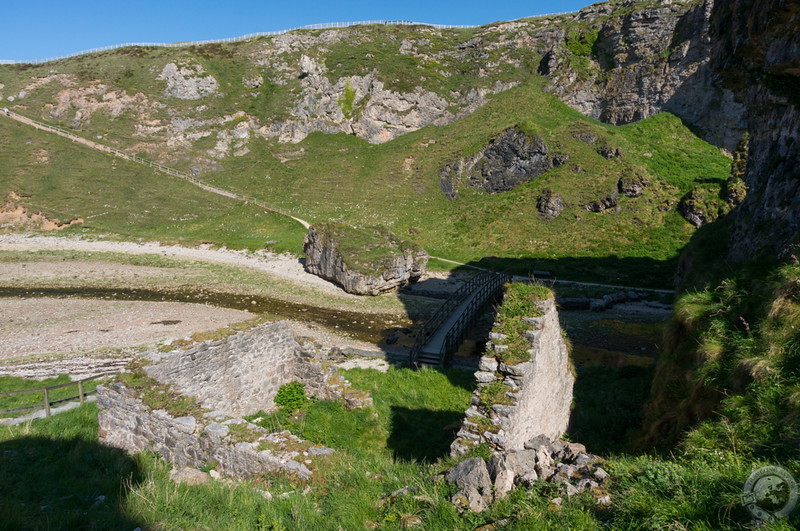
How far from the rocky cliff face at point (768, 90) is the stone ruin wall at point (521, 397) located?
20.2 ft

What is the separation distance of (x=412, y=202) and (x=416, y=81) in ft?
96.1

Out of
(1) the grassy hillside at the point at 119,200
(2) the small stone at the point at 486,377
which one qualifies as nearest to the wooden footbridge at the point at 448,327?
(2) the small stone at the point at 486,377

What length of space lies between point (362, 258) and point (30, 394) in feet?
69.6

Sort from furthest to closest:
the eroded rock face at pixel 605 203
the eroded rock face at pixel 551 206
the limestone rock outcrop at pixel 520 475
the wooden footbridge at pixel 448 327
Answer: the eroded rock face at pixel 551 206 → the eroded rock face at pixel 605 203 → the wooden footbridge at pixel 448 327 → the limestone rock outcrop at pixel 520 475

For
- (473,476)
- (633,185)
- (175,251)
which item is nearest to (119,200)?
(175,251)

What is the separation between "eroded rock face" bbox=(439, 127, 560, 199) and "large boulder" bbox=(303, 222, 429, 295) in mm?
20117

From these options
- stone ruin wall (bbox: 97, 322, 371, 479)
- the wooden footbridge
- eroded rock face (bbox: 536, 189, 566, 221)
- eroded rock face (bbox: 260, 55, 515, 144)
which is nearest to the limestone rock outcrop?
stone ruin wall (bbox: 97, 322, 371, 479)

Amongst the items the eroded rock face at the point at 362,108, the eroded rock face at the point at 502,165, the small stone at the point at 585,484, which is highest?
the eroded rock face at the point at 362,108

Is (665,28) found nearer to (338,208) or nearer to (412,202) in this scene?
(412,202)

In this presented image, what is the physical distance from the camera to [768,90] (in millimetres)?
13344

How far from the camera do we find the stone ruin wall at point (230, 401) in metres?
7.89

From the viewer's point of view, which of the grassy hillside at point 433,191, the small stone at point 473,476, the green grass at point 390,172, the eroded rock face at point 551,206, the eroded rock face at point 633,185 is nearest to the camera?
the small stone at point 473,476

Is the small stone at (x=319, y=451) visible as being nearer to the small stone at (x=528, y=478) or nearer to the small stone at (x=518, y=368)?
the small stone at (x=518, y=368)

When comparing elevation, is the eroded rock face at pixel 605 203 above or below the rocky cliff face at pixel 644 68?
below
